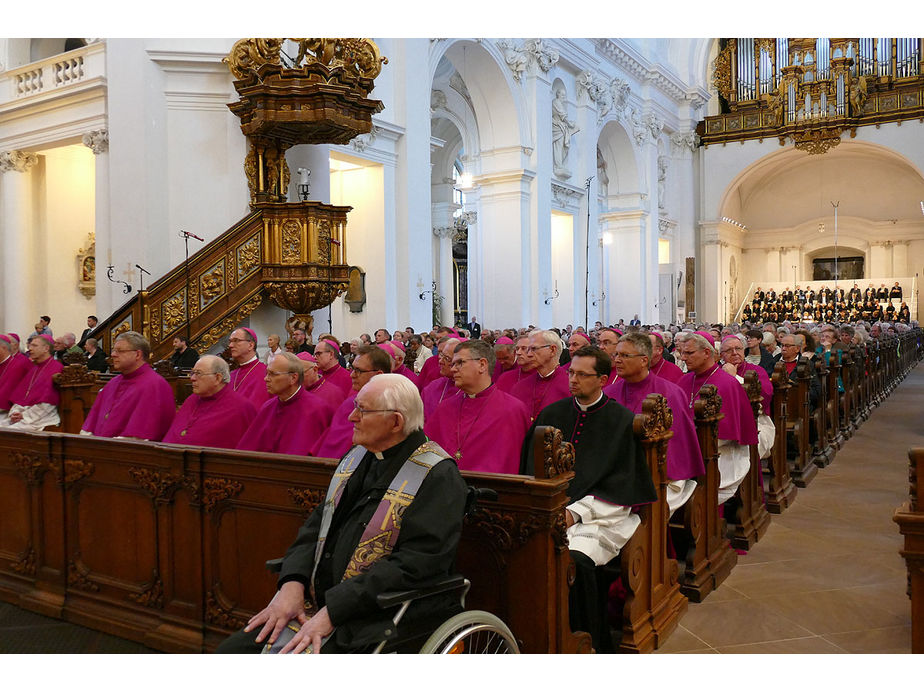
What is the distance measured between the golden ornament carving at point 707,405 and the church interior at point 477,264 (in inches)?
1.0

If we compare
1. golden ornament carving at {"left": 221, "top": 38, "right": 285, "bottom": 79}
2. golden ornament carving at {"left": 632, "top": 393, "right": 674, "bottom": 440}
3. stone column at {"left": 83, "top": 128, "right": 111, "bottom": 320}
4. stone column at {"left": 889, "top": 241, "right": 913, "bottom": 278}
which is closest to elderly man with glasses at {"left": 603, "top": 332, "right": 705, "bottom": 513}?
golden ornament carving at {"left": 632, "top": 393, "right": 674, "bottom": 440}

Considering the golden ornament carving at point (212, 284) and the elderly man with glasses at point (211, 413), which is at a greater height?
the golden ornament carving at point (212, 284)

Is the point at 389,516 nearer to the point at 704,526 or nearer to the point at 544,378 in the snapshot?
the point at 704,526

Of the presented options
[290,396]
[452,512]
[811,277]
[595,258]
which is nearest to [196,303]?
[290,396]

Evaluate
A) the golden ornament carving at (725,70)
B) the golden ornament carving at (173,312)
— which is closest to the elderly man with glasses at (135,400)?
the golden ornament carving at (173,312)

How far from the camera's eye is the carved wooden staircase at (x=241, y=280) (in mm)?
10867

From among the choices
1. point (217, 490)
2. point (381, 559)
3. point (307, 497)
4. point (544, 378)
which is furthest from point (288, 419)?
point (381, 559)

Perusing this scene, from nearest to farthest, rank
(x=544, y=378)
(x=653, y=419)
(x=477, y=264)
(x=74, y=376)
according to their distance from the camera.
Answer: (x=653, y=419) < (x=544, y=378) < (x=74, y=376) < (x=477, y=264)

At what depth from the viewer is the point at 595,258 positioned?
24203 mm

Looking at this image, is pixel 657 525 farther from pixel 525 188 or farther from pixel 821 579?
pixel 525 188

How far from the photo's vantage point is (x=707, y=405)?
4844mm

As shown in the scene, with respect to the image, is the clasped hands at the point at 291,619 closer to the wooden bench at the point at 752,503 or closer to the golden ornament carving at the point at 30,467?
the golden ornament carving at the point at 30,467

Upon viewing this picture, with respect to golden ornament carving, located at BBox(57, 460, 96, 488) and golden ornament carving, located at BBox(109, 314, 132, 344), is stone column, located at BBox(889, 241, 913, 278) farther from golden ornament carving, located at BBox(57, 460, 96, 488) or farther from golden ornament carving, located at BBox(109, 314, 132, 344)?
golden ornament carving, located at BBox(57, 460, 96, 488)

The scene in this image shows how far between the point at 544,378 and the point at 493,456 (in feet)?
5.56
